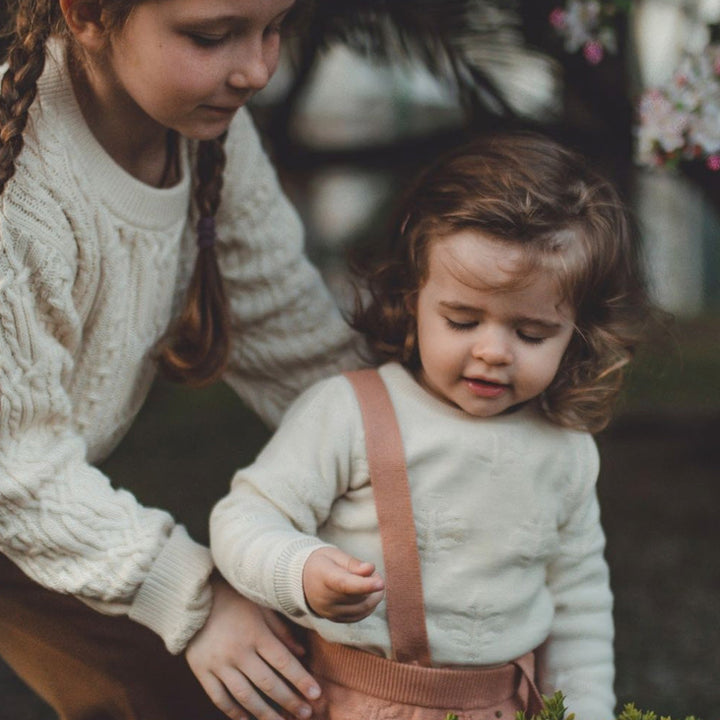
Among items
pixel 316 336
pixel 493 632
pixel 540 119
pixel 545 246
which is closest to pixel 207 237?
pixel 316 336

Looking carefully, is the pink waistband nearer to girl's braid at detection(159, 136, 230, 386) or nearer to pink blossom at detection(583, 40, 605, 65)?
girl's braid at detection(159, 136, 230, 386)

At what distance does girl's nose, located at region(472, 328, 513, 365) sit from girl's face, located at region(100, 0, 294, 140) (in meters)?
0.52

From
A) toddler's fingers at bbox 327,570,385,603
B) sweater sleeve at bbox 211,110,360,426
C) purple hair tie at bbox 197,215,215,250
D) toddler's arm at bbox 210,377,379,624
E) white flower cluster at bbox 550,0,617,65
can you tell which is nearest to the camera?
toddler's fingers at bbox 327,570,385,603

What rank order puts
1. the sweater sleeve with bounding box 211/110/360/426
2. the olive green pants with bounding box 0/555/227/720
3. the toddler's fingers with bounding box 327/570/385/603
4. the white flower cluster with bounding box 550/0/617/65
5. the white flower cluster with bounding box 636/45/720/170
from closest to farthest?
the toddler's fingers with bounding box 327/570/385/603
the olive green pants with bounding box 0/555/227/720
the sweater sleeve with bounding box 211/110/360/426
the white flower cluster with bounding box 636/45/720/170
the white flower cluster with bounding box 550/0/617/65

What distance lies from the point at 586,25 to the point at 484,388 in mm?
1512

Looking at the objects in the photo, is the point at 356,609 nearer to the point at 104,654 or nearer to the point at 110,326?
the point at 104,654

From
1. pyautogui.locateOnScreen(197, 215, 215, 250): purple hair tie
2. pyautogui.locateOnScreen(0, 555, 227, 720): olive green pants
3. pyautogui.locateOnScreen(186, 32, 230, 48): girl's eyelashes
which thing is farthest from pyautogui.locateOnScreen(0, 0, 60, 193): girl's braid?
pyautogui.locateOnScreen(0, 555, 227, 720): olive green pants

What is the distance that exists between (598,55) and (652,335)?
1.03m

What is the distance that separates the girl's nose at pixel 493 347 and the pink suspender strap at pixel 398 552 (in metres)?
0.19

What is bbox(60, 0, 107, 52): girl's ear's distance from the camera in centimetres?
190

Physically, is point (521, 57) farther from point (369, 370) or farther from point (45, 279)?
point (45, 279)

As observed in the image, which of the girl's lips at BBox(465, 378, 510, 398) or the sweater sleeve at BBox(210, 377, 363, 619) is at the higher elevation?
the girl's lips at BBox(465, 378, 510, 398)

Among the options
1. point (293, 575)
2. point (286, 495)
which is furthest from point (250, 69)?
point (293, 575)

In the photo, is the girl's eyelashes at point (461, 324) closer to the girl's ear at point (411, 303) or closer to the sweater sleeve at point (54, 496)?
the girl's ear at point (411, 303)
